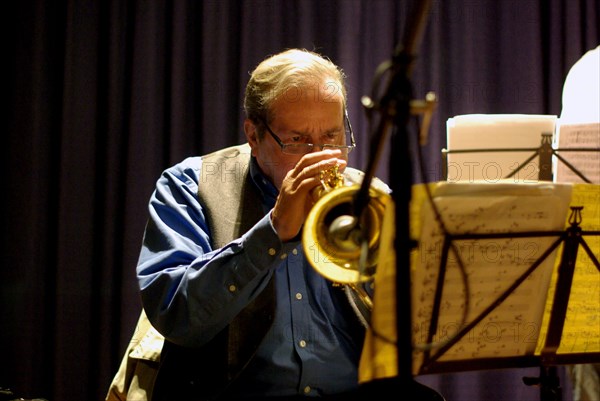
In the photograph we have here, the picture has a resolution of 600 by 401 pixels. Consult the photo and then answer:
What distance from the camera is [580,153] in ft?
6.17

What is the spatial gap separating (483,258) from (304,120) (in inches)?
32.0

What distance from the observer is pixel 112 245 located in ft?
11.2

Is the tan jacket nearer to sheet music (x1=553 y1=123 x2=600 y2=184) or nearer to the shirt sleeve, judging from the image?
the shirt sleeve

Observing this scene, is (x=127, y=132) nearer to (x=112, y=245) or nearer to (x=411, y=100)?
(x=112, y=245)

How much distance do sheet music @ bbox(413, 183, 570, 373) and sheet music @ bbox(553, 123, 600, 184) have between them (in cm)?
44

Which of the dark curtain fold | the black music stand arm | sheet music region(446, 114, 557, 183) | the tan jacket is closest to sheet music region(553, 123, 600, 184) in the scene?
sheet music region(446, 114, 557, 183)

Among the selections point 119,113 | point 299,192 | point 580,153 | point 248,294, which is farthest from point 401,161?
point 119,113

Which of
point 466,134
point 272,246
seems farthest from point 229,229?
point 466,134

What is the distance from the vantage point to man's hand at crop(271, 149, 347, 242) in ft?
5.53

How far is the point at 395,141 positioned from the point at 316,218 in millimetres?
530

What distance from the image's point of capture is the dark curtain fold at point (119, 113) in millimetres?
3414

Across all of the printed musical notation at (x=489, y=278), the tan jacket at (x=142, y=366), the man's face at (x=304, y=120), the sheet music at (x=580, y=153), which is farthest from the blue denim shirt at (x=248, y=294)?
the sheet music at (x=580, y=153)

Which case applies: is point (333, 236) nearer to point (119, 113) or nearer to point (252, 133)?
point (252, 133)

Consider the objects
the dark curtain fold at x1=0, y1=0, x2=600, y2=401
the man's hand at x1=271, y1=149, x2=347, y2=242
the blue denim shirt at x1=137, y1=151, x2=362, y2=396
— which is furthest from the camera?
the dark curtain fold at x1=0, y1=0, x2=600, y2=401
